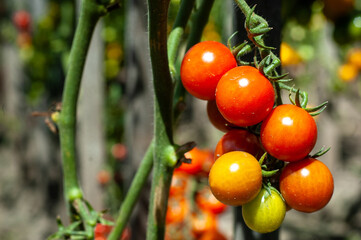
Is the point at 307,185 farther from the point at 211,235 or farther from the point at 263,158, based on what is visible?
the point at 211,235

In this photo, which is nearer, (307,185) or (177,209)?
(307,185)

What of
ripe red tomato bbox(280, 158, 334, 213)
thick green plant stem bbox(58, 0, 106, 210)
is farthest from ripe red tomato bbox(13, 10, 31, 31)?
ripe red tomato bbox(280, 158, 334, 213)

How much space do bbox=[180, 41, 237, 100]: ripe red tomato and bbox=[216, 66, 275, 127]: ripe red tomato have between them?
0.03 metres

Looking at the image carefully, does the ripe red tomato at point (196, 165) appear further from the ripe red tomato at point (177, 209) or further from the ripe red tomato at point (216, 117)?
the ripe red tomato at point (216, 117)

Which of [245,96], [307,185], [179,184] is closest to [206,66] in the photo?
[245,96]

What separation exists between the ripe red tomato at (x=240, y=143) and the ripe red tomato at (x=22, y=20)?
180 inches

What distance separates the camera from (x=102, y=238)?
1084mm

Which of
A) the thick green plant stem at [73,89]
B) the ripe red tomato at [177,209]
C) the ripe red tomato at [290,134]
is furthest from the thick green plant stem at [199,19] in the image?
the ripe red tomato at [177,209]

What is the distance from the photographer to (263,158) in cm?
58

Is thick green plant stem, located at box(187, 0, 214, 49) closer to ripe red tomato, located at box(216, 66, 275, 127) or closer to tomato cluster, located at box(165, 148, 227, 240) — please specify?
ripe red tomato, located at box(216, 66, 275, 127)

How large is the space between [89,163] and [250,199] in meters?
1.85

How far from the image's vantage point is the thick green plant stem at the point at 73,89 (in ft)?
2.50

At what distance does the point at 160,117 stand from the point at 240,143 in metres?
0.16

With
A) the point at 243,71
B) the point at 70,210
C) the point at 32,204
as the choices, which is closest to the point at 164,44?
the point at 243,71
